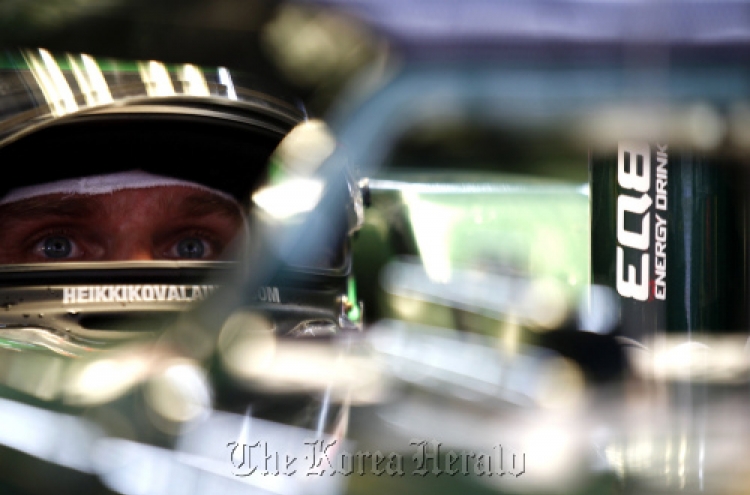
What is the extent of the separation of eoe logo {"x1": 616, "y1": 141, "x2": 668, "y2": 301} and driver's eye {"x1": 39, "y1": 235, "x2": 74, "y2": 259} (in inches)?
46.4

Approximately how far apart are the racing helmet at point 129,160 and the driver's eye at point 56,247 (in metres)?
0.06

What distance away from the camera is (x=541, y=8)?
1362 mm

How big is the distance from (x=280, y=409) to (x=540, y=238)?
48cm

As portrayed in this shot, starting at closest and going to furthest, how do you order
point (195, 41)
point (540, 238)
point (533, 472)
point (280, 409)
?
point (533, 472) → point (280, 409) → point (540, 238) → point (195, 41)

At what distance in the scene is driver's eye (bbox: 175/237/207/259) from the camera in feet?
6.31

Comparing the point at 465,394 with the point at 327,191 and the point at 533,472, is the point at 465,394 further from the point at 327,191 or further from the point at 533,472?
the point at 327,191

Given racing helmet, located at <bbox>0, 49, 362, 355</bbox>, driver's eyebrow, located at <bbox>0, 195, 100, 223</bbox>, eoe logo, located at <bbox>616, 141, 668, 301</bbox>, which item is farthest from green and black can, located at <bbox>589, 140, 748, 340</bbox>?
driver's eyebrow, located at <bbox>0, 195, 100, 223</bbox>

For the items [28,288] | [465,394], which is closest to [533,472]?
[465,394]

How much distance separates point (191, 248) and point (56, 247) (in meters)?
0.31

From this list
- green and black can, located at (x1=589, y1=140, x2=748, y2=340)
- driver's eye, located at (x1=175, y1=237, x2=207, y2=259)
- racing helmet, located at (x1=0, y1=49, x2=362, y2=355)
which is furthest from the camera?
driver's eye, located at (x1=175, y1=237, x2=207, y2=259)

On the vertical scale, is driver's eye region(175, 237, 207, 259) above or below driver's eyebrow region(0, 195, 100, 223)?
below

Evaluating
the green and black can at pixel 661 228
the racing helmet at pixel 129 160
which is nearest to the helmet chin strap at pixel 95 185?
the racing helmet at pixel 129 160

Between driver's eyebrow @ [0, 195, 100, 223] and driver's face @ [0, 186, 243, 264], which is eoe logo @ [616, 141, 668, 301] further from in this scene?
driver's eyebrow @ [0, 195, 100, 223]

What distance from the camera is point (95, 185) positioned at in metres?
2.03
